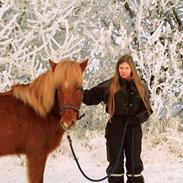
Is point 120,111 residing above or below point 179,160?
above

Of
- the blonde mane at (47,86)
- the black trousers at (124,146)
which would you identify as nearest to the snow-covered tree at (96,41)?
the blonde mane at (47,86)

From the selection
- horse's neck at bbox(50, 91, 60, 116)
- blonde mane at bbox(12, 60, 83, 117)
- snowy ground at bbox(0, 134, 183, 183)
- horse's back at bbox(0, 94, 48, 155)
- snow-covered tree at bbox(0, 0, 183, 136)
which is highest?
snow-covered tree at bbox(0, 0, 183, 136)

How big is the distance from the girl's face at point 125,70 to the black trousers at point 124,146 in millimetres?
446

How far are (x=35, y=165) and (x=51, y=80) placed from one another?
838mm

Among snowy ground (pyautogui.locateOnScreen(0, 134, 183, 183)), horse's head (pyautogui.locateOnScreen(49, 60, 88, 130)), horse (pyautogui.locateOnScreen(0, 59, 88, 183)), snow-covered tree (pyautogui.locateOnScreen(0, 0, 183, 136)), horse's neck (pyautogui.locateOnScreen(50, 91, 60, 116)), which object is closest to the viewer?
horse's head (pyautogui.locateOnScreen(49, 60, 88, 130))

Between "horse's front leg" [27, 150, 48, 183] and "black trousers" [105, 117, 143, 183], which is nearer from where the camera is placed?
"horse's front leg" [27, 150, 48, 183]

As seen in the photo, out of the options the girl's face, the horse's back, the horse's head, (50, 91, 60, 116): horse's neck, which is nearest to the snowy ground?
the horse's back

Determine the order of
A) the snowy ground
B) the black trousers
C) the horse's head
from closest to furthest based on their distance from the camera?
the horse's head
the black trousers
the snowy ground

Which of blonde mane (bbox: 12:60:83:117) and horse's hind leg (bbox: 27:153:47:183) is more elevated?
blonde mane (bbox: 12:60:83:117)

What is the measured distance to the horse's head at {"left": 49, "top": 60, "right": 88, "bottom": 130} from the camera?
157 inches

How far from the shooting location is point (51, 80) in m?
4.20

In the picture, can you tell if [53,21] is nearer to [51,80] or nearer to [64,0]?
[64,0]

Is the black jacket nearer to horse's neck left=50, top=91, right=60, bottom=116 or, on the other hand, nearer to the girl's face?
the girl's face

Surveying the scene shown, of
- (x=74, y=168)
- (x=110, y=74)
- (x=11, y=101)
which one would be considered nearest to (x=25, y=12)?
(x=110, y=74)
